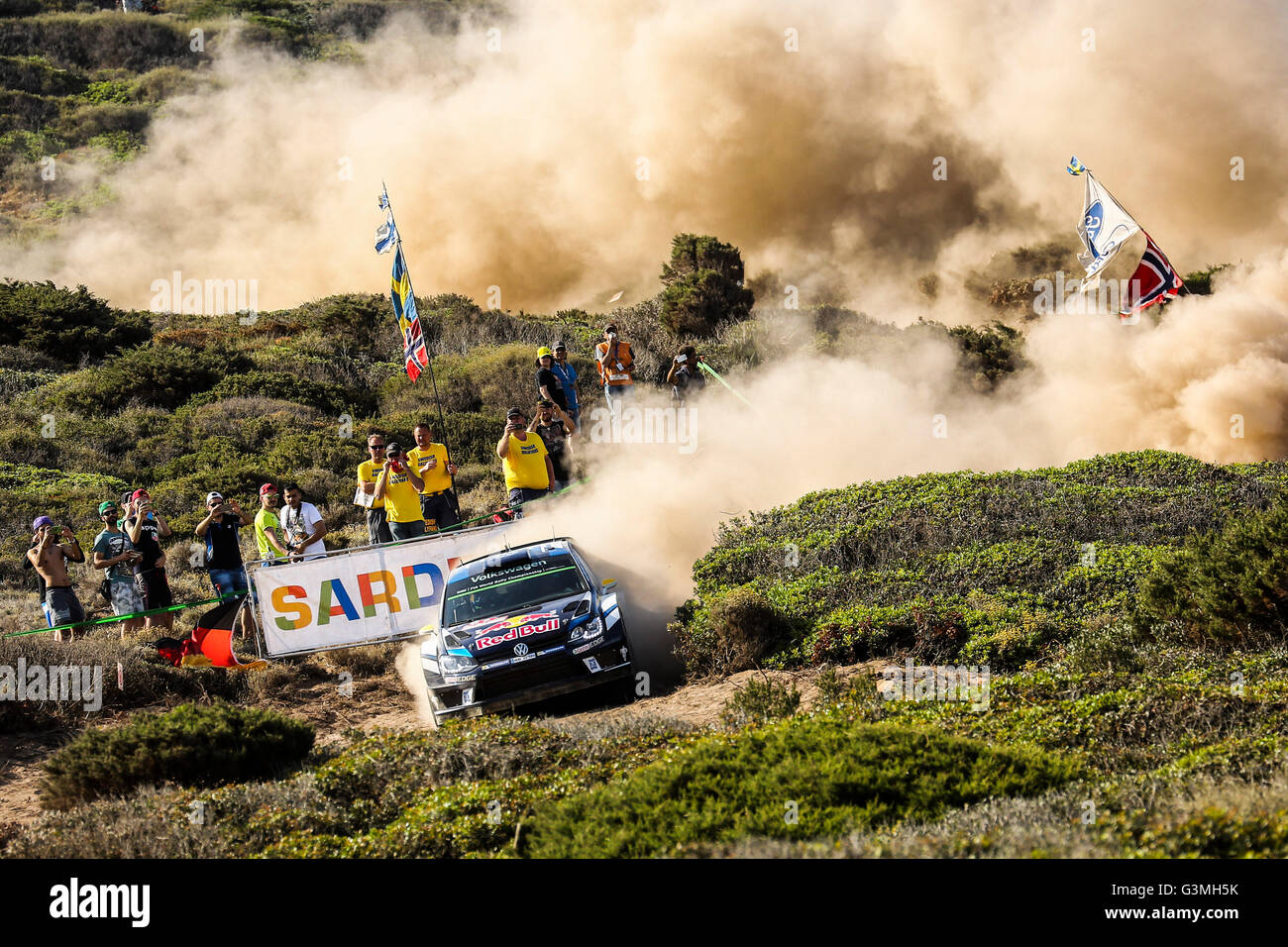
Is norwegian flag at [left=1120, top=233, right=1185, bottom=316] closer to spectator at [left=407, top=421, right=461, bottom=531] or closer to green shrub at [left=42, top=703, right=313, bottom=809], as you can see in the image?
spectator at [left=407, top=421, right=461, bottom=531]

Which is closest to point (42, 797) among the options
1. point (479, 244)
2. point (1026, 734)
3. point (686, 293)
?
point (1026, 734)

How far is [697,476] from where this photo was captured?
619 inches

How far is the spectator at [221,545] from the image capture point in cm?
1200

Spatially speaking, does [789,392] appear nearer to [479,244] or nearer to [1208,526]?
[1208,526]

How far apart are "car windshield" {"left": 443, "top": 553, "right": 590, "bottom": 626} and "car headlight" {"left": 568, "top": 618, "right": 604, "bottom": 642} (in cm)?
49

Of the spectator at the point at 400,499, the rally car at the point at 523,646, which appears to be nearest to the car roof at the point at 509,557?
the rally car at the point at 523,646

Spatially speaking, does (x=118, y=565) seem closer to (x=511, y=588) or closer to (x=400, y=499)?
(x=400, y=499)

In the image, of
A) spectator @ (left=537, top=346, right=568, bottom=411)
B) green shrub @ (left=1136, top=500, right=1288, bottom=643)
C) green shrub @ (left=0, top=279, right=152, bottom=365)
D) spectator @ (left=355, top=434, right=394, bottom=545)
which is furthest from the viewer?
green shrub @ (left=0, top=279, right=152, bottom=365)

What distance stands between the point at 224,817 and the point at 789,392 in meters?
14.5

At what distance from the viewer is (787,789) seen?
17.7ft

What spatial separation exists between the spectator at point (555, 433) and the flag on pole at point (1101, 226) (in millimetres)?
7789

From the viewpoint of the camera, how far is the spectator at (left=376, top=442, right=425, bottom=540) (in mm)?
12719

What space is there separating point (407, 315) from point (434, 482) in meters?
2.55
